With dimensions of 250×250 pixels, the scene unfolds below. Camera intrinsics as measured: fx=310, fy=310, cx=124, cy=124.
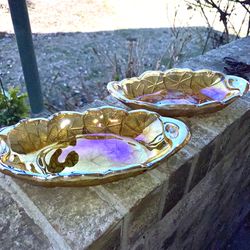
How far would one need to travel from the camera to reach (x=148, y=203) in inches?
31.4

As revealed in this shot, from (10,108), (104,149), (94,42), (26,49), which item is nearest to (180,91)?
(104,149)

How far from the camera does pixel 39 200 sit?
28.5 inches

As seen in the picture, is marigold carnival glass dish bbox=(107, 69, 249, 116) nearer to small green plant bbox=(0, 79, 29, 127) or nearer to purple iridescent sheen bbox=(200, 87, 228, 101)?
purple iridescent sheen bbox=(200, 87, 228, 101)

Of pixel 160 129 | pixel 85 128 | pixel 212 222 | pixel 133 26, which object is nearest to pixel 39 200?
pixel 85 128

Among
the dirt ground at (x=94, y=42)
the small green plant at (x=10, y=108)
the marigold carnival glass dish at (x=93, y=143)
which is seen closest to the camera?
the marigold carnival glass dish at (x=93, y=143)

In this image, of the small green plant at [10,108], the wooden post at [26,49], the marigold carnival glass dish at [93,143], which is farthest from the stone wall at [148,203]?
the wooden post at [26,49]

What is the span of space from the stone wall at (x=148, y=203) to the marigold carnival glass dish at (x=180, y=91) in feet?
0.24

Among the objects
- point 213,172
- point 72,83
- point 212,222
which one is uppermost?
point 213,172

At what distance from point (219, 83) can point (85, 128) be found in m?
0.58

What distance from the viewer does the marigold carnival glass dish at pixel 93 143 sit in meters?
0.77

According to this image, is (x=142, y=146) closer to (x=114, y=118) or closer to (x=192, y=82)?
(x=114, y=118)

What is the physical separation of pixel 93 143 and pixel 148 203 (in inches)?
8.9

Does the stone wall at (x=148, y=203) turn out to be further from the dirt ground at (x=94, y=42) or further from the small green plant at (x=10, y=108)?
the dirt ground at (x=94, y=42)

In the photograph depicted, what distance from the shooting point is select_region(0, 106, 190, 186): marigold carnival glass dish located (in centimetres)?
77
